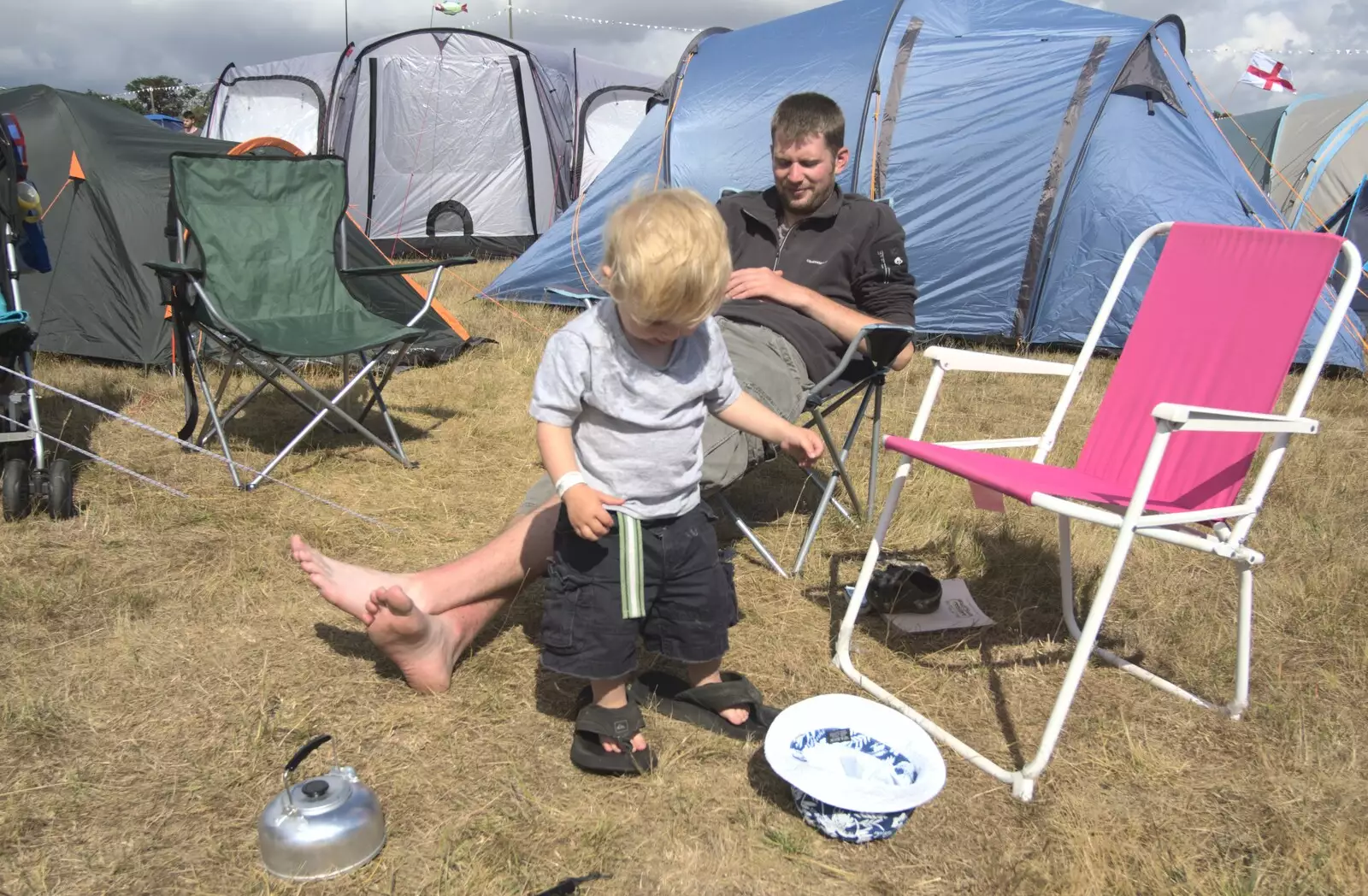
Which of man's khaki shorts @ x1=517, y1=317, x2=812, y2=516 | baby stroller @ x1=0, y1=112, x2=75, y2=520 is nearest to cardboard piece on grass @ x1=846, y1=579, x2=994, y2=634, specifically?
man's khaki shorts @ x1=517, y1=317, x2=812, y2=516

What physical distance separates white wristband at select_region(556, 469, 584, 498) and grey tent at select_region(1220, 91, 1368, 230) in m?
6.65

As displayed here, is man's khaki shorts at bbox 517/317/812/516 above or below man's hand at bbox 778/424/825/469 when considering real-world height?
below

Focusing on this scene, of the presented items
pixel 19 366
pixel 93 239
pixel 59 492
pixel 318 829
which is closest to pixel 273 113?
pixel 93 239

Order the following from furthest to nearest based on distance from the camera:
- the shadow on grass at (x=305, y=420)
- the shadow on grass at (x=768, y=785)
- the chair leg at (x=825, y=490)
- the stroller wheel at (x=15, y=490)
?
the shadow on grass at (x=305, y=420)
the stroller wheel at (x=15, y=490)
the chair leg at (x=825, y=490)
the shadow on grass at (x=768, y=785)

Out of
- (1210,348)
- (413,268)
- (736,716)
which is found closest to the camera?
(736,716)

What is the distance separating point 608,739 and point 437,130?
322 inches

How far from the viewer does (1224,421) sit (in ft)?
5.76

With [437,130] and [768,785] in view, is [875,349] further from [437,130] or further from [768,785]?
[437,130]

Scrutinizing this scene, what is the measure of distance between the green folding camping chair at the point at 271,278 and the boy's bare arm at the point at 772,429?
1890 millimetres

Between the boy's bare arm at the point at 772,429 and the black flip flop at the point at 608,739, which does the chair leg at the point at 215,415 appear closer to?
the black flip flop at the point at 608,739

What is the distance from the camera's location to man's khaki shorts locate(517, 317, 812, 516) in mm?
2426

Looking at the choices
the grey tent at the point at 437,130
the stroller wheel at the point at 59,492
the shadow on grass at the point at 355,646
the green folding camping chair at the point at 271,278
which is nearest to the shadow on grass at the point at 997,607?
the shadow on grass at the point at 355,646

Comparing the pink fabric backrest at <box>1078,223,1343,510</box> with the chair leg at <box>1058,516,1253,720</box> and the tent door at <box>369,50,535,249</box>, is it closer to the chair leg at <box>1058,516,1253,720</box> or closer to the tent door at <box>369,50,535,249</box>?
the chair leg at <box>1058,516,1253,720</box>

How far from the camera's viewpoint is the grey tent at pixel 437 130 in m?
8.88
